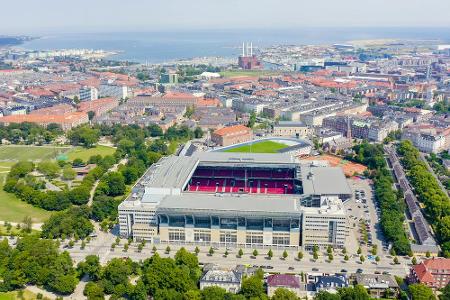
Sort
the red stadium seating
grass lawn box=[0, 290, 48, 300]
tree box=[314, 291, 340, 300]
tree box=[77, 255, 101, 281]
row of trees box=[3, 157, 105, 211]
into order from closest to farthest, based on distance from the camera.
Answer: tree box=[314, 291, 340, 300] < grass lawn box=[0, 290, 48, 300] < tree box=[77, 255, 101, 281] < row of trees box=[3, 157, 105, 211] < the red stadium seating

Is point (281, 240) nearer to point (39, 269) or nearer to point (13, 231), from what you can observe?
point (39, 269)

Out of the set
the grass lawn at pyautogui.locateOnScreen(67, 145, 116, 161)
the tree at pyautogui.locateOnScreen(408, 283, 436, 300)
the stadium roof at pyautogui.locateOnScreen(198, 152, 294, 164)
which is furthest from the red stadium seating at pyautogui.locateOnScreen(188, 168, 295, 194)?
the grass lawn at pyautogui.locateOnScreen(67, 145, 116, 161)

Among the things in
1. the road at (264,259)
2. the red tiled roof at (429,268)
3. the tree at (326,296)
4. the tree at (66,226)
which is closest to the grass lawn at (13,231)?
the tree at (66,226)

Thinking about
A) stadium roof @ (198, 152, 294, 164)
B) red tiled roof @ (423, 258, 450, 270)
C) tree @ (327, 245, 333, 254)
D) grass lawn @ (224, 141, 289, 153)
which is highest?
stadium roof @ (198, 152, 294, 164)

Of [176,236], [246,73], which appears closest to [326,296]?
[176,236]

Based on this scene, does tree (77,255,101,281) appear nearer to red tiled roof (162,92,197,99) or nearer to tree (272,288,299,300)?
tree (272,288,299,300)

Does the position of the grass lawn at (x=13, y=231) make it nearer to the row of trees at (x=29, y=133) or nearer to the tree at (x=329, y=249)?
the tree at (x=329, y=249)

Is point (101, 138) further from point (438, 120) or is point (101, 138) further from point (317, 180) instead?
point (438, 120)
